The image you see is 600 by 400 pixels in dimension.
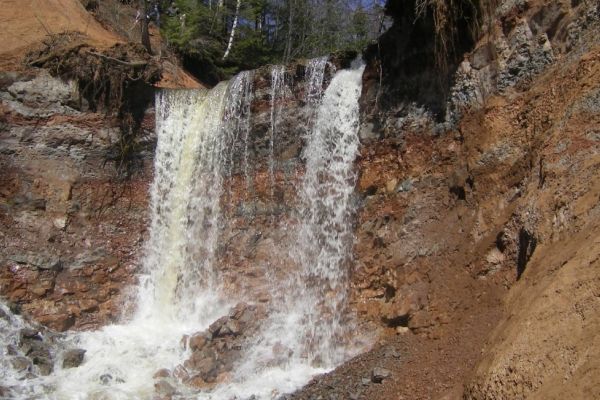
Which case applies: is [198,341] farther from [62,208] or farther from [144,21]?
[144,21]

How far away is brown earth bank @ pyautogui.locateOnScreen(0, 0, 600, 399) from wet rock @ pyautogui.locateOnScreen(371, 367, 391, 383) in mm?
18

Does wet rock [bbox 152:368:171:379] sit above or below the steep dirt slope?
below

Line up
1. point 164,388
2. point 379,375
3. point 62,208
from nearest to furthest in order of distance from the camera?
point 379,375
point 164,388
point 62,208

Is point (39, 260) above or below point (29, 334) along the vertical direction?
above

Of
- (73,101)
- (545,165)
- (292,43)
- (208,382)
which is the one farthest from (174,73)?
Result: (545,165)

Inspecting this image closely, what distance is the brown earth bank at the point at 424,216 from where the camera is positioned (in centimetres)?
530

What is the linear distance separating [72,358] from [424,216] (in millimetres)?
5993

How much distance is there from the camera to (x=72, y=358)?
30.8 ft

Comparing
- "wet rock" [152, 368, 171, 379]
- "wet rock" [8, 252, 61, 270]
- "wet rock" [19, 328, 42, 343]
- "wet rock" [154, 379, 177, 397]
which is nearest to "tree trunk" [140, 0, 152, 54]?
"wet rock" [8, 252, 61, 270]

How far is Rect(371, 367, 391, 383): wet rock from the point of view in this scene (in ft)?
23.2

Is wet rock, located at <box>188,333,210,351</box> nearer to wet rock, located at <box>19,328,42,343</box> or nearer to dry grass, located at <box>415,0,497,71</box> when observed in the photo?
wet rock, located at <box>19,328,42,343</box>

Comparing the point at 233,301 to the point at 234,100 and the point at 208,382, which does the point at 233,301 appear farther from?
the point at 234,100

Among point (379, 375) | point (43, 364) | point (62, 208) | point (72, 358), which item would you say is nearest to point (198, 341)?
point (72, 358)

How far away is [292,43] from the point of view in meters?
26.1
